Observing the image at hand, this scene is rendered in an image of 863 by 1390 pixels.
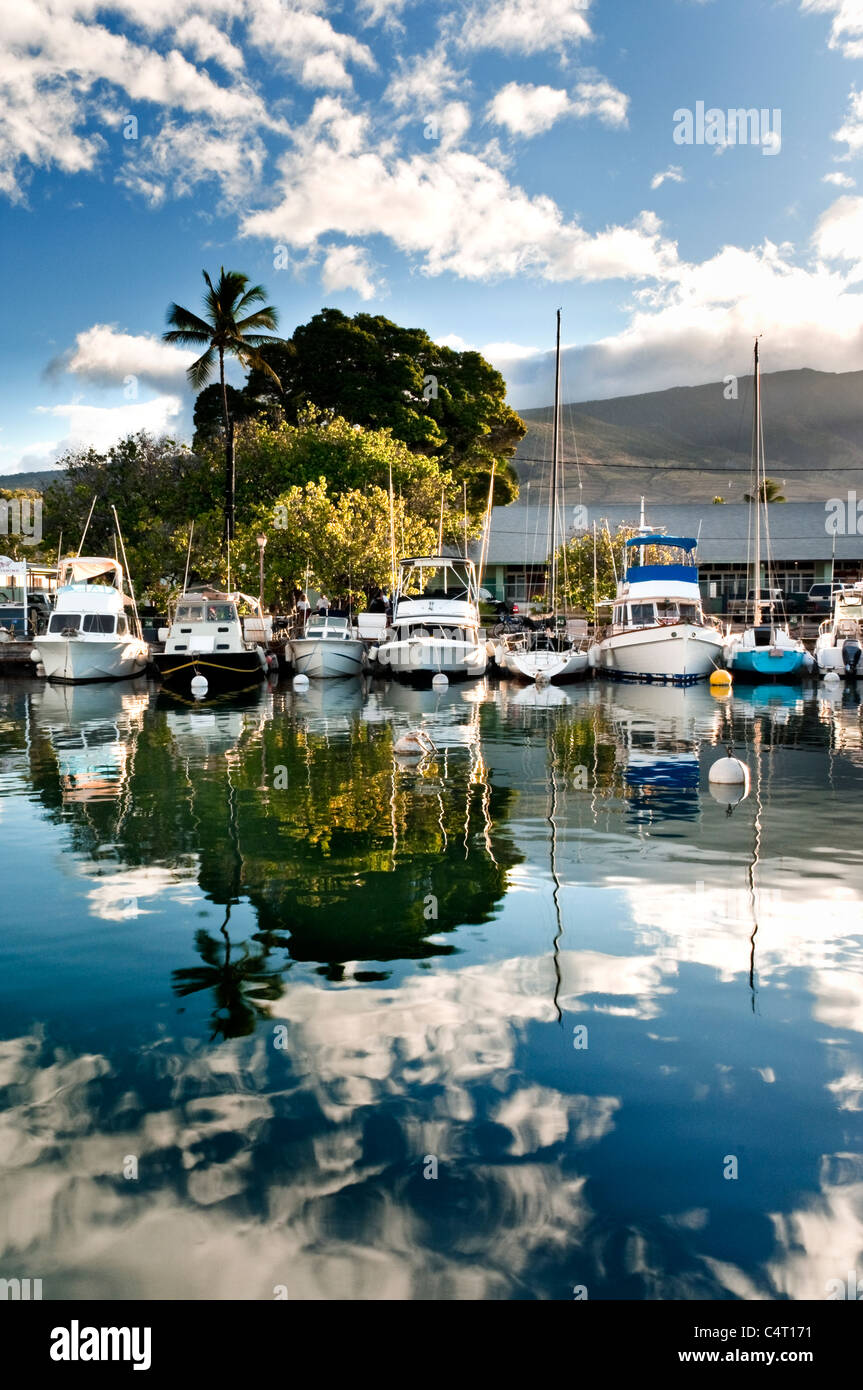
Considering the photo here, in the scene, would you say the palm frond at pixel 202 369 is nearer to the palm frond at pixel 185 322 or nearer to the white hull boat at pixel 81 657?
the palm frond at pixel 185 322

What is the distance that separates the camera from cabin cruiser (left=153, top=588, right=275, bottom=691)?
40.3m

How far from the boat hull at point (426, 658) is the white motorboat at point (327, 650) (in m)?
2.86

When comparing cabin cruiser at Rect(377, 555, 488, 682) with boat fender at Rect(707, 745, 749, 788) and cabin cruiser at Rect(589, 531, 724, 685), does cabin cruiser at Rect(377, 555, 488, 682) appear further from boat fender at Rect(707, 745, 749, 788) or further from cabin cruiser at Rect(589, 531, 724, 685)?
boat fender at Rect(707, 745, 749, 788)

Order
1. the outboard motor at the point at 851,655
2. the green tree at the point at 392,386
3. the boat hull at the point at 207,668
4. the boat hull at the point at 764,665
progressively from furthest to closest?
the green tree at the point at 392,386
the outboard motor at the point at 851,655
the boat hull at the point at 764,665
the boat hull at the point at 207,668

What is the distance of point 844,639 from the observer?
161 ft

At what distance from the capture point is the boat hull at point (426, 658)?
4319 centimetres

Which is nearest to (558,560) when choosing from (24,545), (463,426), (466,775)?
(463,426)

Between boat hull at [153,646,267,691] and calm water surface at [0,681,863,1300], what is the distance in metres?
24.4

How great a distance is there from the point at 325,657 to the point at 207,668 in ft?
23.1

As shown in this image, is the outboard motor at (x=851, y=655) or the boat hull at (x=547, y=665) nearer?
the boat hull at (x=547, y=665)

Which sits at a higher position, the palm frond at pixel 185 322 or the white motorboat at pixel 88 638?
the palm frond at pixel 185 322
